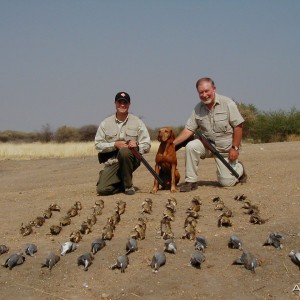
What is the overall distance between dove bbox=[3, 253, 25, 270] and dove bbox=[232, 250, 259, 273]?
2527 millimetres

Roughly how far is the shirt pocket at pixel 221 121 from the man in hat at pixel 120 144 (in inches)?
53.4

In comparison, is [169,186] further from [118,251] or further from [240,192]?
[118,251]

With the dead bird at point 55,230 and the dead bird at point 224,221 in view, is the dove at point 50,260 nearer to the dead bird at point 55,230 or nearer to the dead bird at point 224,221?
the dead bird at point 55,230

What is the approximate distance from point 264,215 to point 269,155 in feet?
27.2

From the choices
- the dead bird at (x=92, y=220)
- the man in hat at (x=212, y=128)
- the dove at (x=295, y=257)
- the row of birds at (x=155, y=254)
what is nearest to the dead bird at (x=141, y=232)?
the row of birds at (x=155, y=254)

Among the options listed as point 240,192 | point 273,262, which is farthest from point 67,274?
point 240,192

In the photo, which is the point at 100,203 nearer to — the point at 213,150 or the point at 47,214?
the point at 47,214

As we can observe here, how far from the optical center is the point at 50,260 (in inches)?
255

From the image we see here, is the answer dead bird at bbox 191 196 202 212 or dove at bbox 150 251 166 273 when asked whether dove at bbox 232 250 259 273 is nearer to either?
dove at bbox 150 251 166 273

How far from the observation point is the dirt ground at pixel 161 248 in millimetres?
5898

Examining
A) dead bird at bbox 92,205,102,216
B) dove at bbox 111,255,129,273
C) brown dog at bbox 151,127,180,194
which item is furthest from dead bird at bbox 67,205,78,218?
dove at bbox 111,255,129,273

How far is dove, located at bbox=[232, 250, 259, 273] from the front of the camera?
20.2ft

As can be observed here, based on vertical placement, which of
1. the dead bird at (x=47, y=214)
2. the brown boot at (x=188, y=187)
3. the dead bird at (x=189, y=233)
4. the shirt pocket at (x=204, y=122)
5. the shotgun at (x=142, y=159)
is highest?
the shirt pocket at (x=204, y=122)

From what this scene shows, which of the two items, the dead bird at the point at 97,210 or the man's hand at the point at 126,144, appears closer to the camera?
the dead bird at the point at 97,210
